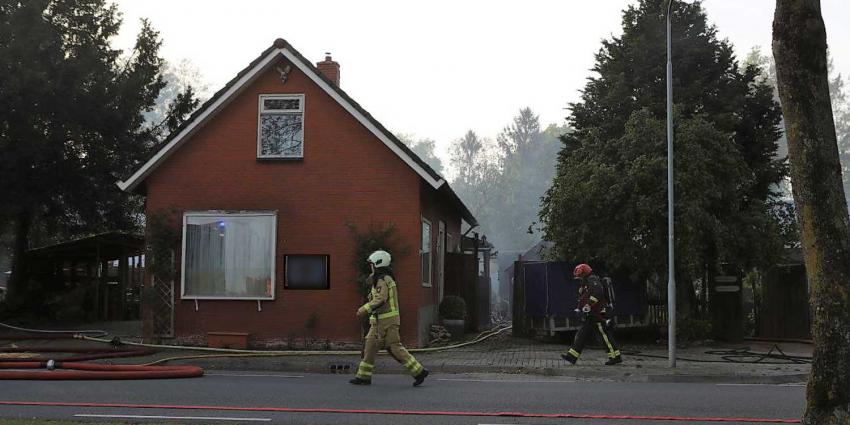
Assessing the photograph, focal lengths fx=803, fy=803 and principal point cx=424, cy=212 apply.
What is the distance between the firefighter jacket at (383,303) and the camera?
1065cm

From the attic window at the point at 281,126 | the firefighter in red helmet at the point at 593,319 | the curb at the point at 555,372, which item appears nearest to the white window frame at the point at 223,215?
the attic window at the point at 281,126

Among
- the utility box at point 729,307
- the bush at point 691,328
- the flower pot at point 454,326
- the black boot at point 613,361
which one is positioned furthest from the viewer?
the flower pot at point 454,326

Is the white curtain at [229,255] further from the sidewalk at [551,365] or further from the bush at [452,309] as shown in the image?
the bush at [452,309]

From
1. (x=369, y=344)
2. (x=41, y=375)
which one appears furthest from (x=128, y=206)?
(x=369, y=344)

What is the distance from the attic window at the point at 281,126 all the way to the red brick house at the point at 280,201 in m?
0.02

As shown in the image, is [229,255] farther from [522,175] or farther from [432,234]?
[522,175]

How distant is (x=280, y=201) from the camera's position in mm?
Answer: 16734

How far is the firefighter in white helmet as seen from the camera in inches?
419

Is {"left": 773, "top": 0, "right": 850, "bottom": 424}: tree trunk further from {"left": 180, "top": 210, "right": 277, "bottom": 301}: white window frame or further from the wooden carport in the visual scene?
the wooden carport

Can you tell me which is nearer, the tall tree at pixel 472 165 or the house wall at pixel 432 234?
the house wall at pixel 432 234

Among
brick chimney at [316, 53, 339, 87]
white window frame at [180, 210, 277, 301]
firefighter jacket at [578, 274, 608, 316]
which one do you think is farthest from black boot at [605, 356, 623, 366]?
brick chimney at [316, 53, 339, 87]

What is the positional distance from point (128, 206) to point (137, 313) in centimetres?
382

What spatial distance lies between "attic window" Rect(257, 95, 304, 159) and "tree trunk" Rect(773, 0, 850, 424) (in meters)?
12.3

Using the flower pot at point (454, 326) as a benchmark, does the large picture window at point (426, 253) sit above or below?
above
